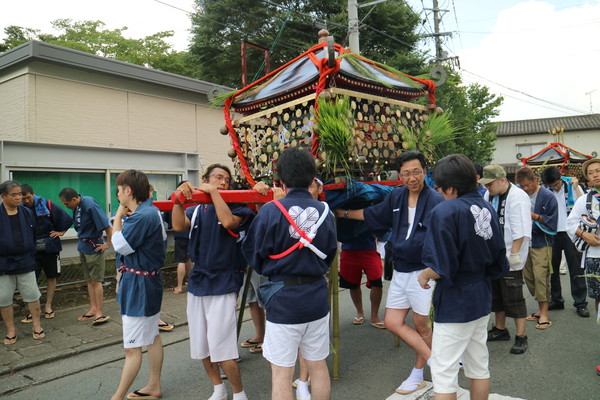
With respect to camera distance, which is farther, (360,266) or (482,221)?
(360,266)

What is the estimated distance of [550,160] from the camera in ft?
39.6

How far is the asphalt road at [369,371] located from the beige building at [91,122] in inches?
192

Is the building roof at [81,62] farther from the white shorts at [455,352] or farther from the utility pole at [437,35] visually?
the utility pole at [437,35]

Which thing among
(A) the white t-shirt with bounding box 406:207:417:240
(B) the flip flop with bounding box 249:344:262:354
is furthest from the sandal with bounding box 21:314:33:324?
(A) the white t-shirt with bounding box 406:207:417:240

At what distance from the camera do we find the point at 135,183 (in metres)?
3.68

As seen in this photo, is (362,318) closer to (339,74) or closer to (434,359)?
(434,359)

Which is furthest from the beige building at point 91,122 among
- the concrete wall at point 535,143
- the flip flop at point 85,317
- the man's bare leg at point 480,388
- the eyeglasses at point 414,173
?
the concrete wall at point 535,143

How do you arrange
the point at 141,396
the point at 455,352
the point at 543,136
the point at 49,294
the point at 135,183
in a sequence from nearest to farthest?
the point at 455,352 < the point at 135,183 < the point at 141,396 < the point at 49,294 < the point at 543,136

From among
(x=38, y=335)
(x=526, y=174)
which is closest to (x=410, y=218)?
(x=526, y=174)

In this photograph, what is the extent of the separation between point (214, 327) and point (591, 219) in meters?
3.86

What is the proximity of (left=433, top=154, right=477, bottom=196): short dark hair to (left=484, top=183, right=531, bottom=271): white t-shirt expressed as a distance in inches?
77.9

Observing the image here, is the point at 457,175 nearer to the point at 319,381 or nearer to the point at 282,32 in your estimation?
the point at 319,381

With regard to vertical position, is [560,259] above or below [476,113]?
below

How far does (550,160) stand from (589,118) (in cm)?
2767
